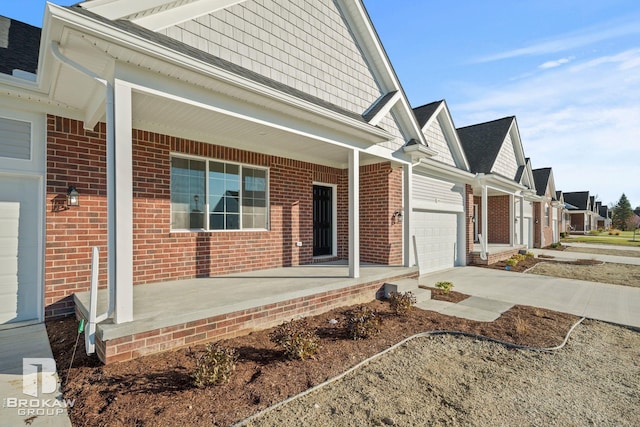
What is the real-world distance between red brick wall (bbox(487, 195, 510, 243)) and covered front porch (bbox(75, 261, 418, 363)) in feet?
42.4

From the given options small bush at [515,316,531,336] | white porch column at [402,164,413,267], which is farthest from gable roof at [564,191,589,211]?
small bush at [515,316,531,336]

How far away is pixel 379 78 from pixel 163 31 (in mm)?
5273

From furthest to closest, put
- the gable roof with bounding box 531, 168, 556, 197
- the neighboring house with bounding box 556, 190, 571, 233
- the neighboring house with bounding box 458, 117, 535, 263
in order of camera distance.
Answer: the neighboring house with bounding box 556, 190, 571, 233, the gable roof with bounding box 531, 168, 556, 197, the neighboring house with bounding box 458, 117, 535, 263

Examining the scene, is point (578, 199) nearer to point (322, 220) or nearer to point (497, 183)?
point (497, 183)

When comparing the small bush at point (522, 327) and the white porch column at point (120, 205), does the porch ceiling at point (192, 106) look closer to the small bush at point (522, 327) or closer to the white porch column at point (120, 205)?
the white porch column at point (120, 205)

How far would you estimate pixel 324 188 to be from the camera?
898 cm

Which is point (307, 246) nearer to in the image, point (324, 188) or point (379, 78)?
point (324, 188)

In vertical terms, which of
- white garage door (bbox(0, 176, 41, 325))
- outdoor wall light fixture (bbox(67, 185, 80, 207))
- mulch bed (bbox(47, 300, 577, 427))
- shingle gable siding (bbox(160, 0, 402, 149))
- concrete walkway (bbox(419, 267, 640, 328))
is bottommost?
concrete walkway (bbox(419, 267, 640, 328))

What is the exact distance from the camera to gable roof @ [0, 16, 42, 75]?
177 inches

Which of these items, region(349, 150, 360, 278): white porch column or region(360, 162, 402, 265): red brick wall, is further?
region(360, 162, 402, 265): red brick wall

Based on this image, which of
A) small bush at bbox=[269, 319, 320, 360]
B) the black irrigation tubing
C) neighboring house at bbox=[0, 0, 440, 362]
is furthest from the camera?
small bush at bbox=[269, 319, 320, 360]

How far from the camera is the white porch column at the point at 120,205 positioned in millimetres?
3283

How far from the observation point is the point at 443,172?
1058 cm

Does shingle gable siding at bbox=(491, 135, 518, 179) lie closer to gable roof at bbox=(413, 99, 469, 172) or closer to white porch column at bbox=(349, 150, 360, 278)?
gable roof at bbox=(413, 99, 469, 172)
